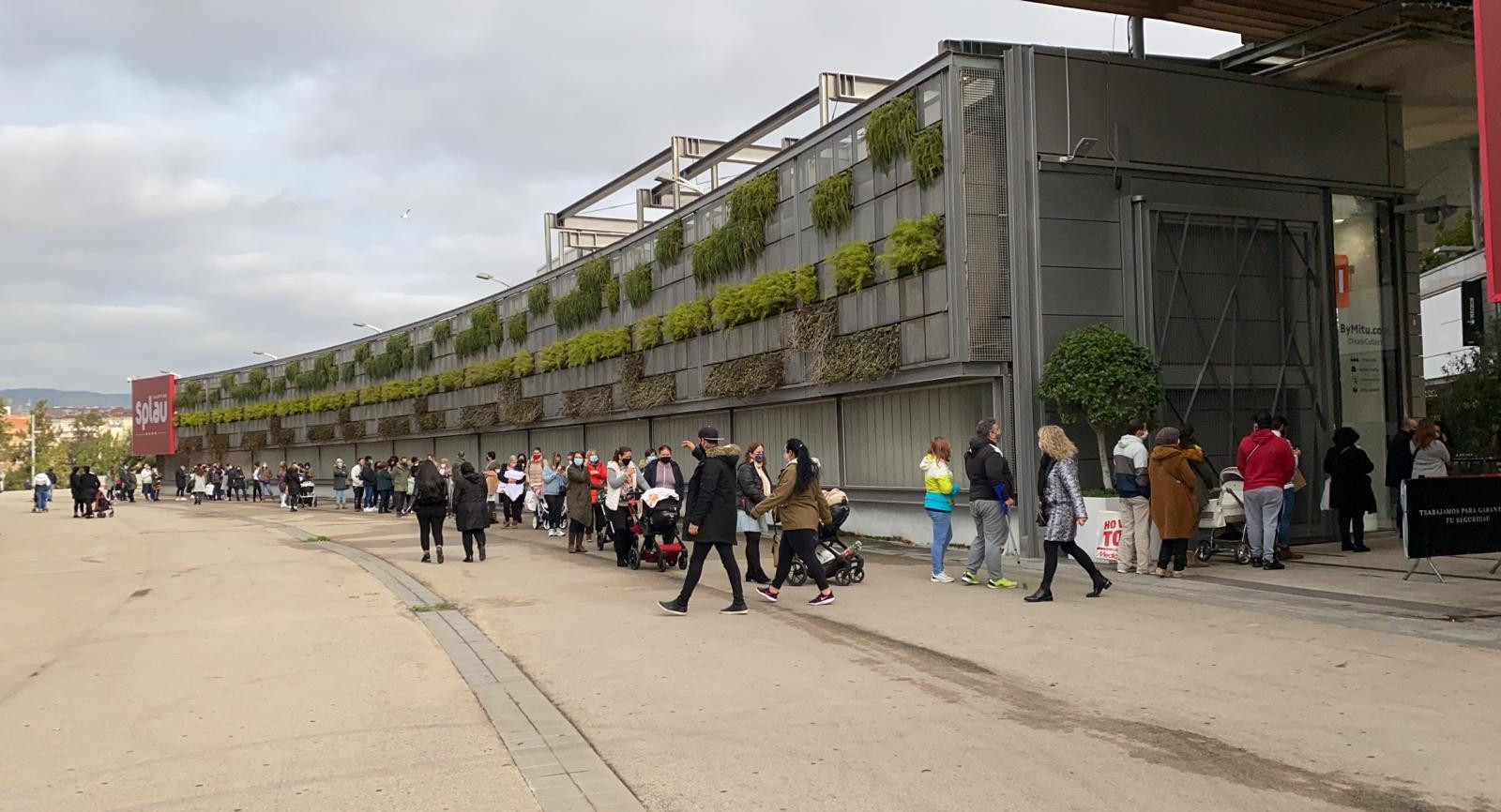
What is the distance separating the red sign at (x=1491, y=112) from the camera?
10.5 meters

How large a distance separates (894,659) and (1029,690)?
148 cm

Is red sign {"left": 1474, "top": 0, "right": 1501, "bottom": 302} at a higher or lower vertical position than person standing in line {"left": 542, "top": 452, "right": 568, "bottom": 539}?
higher

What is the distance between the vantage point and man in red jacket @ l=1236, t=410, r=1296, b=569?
14398 millimetres

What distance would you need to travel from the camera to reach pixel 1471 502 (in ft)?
41.3

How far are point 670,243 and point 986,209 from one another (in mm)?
12116

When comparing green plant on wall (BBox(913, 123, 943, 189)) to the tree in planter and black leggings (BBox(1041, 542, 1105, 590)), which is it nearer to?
the tree in planter

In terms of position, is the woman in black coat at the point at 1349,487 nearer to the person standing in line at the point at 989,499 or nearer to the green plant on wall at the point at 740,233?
the person standing in line at the point at 989,499

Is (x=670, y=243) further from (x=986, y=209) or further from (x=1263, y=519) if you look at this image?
(x=1263, y=519)


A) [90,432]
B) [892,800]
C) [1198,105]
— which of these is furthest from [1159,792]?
[90,432]

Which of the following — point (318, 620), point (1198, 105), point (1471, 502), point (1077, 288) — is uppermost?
point (1198, 105)

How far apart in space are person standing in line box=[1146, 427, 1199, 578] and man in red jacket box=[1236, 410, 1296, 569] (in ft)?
2.86

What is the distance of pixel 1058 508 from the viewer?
12422 millimetres

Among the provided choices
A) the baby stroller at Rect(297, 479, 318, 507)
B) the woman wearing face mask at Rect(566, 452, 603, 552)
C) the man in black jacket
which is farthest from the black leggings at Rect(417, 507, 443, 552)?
the baby stroller at Rect(297, 479, 318, 507)

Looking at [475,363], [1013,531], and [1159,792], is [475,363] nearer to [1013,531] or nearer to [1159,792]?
[1013,531]
